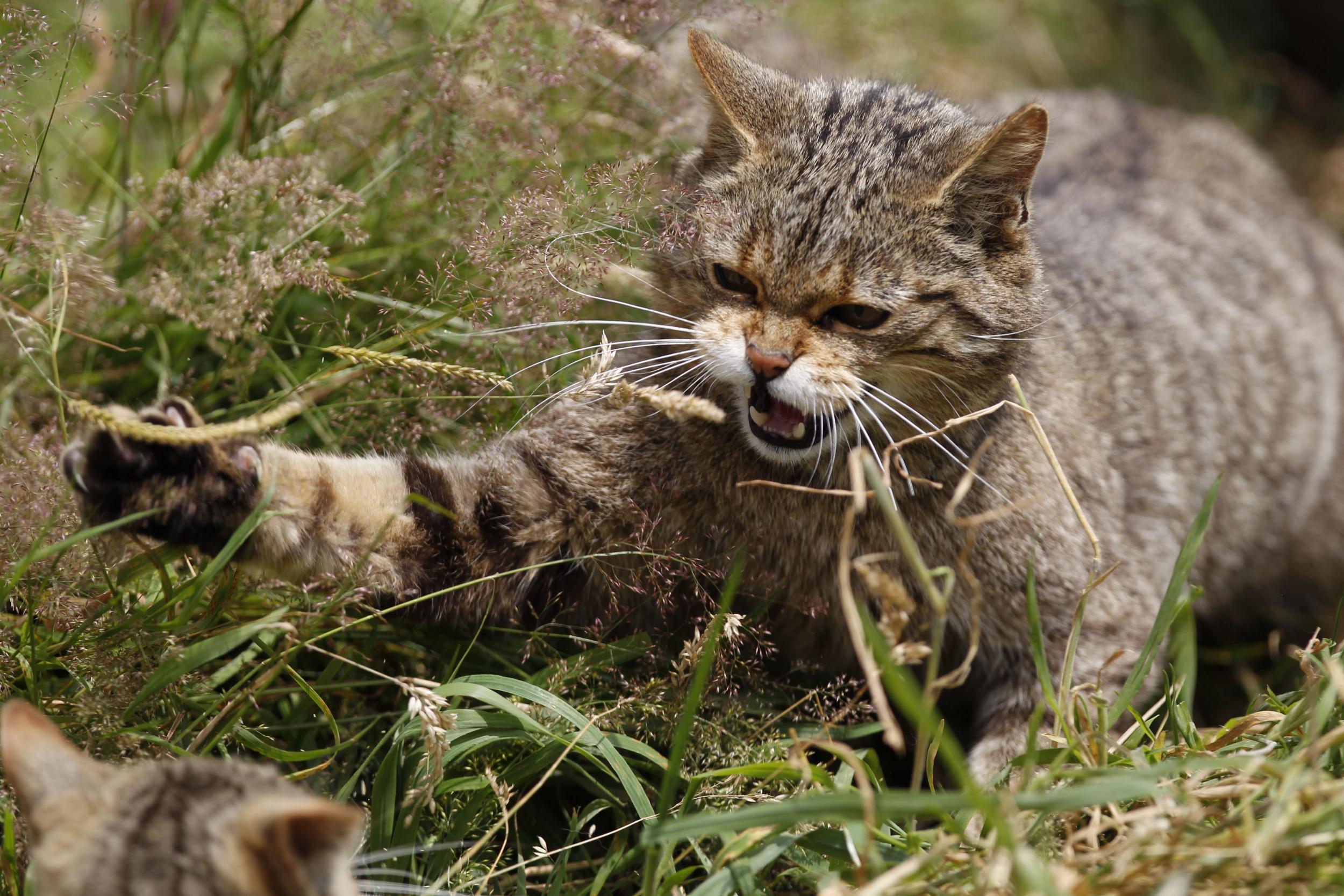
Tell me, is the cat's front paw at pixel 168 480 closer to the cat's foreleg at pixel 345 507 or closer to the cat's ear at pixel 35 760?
the cat's foreleg at pixel 345 507

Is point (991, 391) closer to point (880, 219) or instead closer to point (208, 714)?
point (880, 219)

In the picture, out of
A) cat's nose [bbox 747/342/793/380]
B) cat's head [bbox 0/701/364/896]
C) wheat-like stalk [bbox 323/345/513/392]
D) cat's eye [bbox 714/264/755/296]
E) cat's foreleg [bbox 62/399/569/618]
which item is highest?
A: cat's eye [bbox 714/264/755/296]

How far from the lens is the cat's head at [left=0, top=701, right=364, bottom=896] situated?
132 centimetres

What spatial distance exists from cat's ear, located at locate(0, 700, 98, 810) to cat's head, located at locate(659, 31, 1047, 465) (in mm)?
1258

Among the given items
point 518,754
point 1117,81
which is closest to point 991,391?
point 518,754

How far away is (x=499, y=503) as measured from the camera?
2.31 meters

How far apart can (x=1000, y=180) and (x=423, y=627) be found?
5.00 feet

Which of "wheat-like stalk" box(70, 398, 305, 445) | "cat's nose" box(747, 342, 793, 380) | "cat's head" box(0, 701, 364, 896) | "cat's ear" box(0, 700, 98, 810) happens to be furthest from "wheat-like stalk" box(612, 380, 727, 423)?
"cat's ear" box(0, 700, 98, 810)

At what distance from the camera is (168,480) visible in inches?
75.2

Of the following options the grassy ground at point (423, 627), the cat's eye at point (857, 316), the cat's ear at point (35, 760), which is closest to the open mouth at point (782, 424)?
the cat's eye at point (857, 316)

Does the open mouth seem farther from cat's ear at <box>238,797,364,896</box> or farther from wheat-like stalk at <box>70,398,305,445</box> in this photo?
cat's ear at <box>238,797,364,896</box>

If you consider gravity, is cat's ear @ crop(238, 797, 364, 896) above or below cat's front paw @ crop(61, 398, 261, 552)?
below

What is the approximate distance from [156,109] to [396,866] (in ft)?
7.66

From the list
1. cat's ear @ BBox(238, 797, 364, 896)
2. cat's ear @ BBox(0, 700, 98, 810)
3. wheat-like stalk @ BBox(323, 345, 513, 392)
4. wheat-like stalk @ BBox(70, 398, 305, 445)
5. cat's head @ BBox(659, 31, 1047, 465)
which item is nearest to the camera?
cat's ear @ BBox(238, 797, 364, 896)
